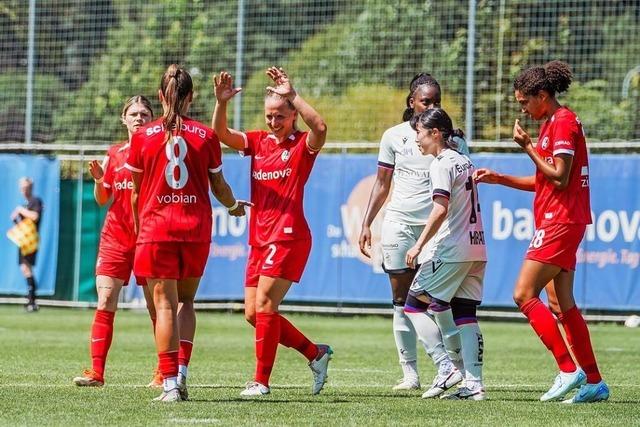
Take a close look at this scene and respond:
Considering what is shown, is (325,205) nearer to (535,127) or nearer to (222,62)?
(535,127)

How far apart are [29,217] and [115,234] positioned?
11.5 m

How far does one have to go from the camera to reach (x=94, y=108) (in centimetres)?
3008

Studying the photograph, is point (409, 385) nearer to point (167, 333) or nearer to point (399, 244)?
point (399, 244)

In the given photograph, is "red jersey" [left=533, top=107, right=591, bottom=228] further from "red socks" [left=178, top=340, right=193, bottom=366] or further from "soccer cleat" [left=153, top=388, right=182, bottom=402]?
"soccer cleat" [left=153, top=388, right=182, bottom=402]

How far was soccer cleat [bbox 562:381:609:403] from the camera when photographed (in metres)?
9.23

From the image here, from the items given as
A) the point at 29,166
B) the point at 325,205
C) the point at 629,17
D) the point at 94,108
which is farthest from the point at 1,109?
the point at 629,17

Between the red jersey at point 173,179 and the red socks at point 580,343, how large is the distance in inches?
97.2

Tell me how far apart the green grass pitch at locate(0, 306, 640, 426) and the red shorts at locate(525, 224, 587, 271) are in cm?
93

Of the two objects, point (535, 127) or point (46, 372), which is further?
point (535, 127)

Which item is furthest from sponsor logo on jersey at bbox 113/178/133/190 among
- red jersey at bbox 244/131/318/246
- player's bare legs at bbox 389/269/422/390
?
player's bare legs at bbox 389/269/422/390

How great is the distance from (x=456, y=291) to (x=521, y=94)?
138 centimetres

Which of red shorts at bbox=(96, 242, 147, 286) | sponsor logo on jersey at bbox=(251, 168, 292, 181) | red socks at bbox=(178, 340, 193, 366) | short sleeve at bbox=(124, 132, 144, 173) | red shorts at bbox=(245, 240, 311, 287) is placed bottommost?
red socks at bbox=(178, 340, 193, 366)

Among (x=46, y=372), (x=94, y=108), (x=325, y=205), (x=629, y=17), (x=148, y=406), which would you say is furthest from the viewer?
(x=94, y=108)

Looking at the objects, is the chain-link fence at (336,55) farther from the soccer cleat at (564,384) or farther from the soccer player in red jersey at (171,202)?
the soccer player in red jersey at (171,202)
